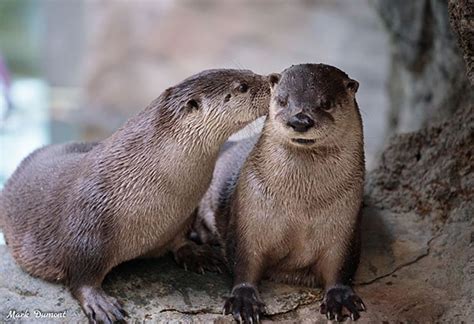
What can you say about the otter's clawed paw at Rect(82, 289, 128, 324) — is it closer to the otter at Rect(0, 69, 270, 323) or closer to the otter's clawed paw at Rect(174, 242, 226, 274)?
the otter at Rect(0, 69, 270, 323)

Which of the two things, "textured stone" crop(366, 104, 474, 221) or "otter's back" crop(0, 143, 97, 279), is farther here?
"textured stone" crop(366, 104, 474, 221)

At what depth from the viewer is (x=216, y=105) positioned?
2322 millimetres

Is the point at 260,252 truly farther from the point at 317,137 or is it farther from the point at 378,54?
the point at 378,54

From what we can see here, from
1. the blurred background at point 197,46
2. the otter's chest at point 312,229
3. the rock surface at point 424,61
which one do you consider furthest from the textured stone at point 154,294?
the blurred background at point 197,46

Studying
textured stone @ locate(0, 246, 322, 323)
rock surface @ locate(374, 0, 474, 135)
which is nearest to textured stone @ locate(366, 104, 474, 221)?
rock surface @ locate(374, 0, 474, 135)

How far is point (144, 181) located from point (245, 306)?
0.47 meters

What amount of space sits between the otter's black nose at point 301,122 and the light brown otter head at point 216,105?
0.81ft

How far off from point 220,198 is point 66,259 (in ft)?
1.95

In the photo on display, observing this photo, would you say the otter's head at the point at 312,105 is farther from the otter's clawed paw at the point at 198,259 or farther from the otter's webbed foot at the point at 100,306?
the otter's webbed foot at the point at 100,306

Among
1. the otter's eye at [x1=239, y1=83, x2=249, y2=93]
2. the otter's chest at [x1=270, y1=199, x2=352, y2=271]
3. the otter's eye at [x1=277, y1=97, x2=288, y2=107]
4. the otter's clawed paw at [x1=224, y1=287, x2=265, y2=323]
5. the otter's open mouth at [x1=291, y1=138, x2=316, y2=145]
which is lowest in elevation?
the otter's clawed paw at [x1=224, y1=287, x2=265, y2=323]

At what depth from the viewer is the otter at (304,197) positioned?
2.19 metres

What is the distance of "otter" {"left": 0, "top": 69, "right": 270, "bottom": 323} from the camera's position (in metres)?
2.32

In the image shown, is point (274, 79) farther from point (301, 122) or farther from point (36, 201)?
point (36, 201)

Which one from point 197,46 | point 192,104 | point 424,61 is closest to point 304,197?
point 192,104
